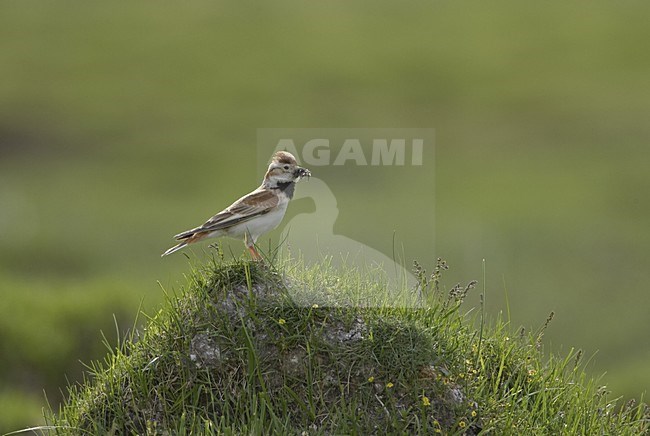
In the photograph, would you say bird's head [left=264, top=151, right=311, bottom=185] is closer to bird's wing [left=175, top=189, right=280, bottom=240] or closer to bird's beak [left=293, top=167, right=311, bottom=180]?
bird's beak [left=293, top=167, right=311, bottom=180]

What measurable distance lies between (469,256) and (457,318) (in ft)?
43.0

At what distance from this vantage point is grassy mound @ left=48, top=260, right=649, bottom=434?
7.65m

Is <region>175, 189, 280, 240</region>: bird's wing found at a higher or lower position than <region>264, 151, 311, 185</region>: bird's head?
lower

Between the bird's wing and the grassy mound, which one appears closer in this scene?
the grassy mound

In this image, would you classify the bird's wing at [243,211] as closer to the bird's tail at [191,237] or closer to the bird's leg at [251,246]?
the bird's tail at [191,237]

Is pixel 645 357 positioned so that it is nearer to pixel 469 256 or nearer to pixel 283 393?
pixel 469 256

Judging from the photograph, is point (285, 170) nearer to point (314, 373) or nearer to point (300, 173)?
point (300, 173)

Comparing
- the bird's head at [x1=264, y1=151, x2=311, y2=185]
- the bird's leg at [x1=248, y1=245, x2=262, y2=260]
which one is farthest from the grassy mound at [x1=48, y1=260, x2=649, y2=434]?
the bird's head at [x1=264, y1=151, x2=311, y2=185]

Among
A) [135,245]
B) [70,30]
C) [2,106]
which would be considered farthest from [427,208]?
[70,30]

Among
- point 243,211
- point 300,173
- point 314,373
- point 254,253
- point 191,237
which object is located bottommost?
point 314,373

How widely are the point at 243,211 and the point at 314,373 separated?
54.1 inches

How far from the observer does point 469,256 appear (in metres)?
21.4

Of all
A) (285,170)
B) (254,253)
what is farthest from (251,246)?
(285,170)

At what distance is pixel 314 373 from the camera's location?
779cm
